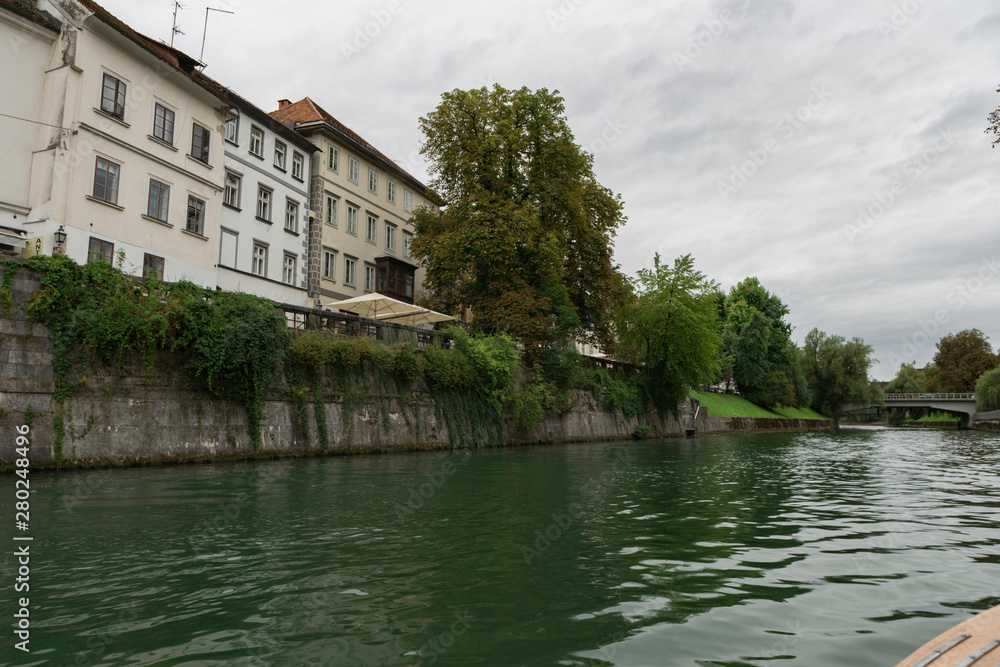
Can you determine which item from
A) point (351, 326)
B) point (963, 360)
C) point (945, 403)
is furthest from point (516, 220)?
point (963, 360)

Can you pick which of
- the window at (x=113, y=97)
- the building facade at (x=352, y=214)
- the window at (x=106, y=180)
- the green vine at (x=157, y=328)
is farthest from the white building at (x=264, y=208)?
the green vine at (x=157, y=328)

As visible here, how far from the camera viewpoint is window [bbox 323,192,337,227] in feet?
121

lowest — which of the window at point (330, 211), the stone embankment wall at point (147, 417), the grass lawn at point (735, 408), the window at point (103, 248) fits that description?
the stone embankment wall at point (147, 417)

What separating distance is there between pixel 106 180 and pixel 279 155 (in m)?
11.5

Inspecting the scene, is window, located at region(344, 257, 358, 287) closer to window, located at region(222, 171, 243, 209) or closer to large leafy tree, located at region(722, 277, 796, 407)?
window, located at region(222, 171, 243, 209)

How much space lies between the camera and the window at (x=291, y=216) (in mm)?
34156

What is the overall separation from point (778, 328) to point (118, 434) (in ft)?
243

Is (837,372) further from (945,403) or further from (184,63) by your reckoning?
(184,63)

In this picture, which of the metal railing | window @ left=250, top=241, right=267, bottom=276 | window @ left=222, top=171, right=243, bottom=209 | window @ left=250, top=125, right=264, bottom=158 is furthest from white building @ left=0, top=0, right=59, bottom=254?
window @ left=250, top=241, right=267, bottom=276

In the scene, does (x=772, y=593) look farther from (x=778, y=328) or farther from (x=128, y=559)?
(x=778, y=328)

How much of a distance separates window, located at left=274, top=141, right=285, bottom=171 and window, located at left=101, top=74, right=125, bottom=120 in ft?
31.8

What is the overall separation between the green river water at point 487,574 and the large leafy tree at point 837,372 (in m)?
68.9

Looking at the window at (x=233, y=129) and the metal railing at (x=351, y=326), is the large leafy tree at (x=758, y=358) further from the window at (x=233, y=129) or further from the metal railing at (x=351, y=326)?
the window at (x=233, y=129)

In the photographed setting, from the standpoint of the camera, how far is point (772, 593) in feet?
18.5
